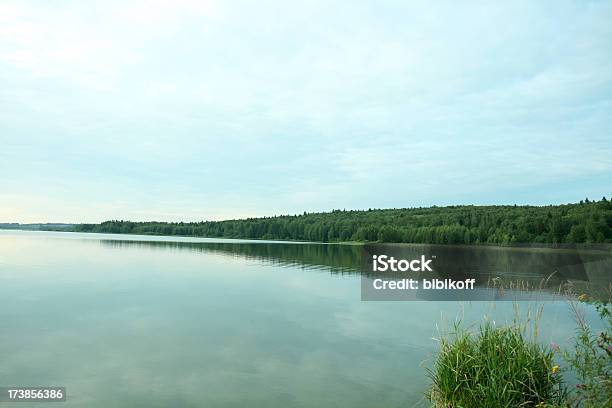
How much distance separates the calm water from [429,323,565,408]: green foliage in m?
1.14

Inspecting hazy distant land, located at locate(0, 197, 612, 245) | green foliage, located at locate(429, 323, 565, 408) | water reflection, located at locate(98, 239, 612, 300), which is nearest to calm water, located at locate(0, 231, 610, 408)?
green foliage, located at locate(429, 323, 565, 408)

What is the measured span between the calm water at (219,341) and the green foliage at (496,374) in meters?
1.14

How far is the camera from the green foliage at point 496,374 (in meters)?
7.70

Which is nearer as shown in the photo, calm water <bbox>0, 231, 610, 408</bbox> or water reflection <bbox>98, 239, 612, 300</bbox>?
calm water <bbox>0, 231, 610, 408</bbox>

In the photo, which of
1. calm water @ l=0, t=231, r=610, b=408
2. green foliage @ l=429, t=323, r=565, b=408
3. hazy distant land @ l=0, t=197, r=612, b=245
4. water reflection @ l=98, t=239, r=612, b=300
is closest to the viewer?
green foliage @ l=429, t=323, r=565, b=408

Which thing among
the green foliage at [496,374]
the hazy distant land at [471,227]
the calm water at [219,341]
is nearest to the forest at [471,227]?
the hazy distant land at [471,227]

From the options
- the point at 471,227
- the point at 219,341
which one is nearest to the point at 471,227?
the point at 471,227

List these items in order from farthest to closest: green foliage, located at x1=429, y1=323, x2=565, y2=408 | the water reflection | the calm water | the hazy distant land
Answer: the hazy distant land → the water reflection → the calm water → green foliage, located at x1=429, y1=323, x2=565, y2=408

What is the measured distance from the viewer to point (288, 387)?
36.8 ft

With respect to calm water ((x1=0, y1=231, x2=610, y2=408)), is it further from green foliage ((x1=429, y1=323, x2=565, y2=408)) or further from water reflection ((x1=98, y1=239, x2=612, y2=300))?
water reflection ((x1=98, y1=239, x2=612, y2=300))

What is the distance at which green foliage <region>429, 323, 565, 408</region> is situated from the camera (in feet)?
25.3

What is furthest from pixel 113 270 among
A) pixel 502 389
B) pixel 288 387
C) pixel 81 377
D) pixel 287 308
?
pixel 502 389

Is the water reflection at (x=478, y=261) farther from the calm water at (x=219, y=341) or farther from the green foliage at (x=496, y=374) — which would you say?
the green foliage at (x=496, y=374)

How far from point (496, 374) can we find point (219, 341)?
34.4 ft
